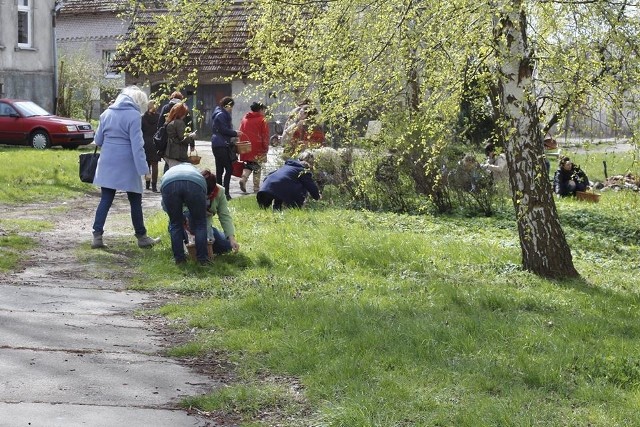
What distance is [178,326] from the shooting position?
9164 mm

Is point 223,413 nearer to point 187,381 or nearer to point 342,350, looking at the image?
point 187,381

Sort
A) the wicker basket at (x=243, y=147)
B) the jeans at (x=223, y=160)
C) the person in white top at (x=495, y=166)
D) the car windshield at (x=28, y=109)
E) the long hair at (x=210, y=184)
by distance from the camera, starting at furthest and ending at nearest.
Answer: the car windshield at (x=28, y=109)
the wicker basket at (x=243, y=147)
the jeans at (x=223, y=160)
the person in white top at (x=495, y=166)
the long hair at (x=210, y=184)

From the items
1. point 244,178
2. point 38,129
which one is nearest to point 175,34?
point 244,178

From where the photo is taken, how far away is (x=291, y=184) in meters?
16.8

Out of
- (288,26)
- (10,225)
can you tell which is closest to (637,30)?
(288,26)

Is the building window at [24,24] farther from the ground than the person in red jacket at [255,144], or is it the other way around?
the building window at [24,24]

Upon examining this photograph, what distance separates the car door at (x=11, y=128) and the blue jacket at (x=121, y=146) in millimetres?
20187

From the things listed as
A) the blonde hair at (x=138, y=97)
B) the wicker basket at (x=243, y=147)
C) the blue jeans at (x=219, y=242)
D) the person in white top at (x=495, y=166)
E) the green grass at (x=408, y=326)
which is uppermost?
the blonde hair at (x=138, y=97)

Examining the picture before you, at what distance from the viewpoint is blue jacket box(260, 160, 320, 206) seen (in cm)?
1666

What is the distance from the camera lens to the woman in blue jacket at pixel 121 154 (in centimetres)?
1321

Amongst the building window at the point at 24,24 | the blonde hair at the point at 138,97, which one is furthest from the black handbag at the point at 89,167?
the building window at the point at 24,24

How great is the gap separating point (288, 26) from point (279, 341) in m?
5.19

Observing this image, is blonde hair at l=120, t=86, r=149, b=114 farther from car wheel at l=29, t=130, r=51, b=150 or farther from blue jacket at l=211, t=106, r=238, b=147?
car wheel at l=29, t=130, r=51, b=150

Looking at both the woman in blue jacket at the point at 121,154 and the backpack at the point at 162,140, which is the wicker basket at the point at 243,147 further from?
the woman in blue jacket at the point at 121,154
